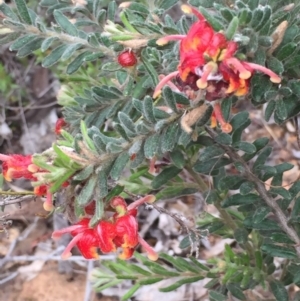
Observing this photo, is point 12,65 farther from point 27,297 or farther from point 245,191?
point 245,191

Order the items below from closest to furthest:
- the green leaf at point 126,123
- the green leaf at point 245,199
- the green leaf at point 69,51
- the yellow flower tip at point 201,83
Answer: the yellow flower tip at point 201,83 < the green leaf at point 126,123 < the green leaf at point 69,51 < the green leaf at point 245,199

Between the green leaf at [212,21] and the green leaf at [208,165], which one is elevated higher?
the green leaf at [212,21]

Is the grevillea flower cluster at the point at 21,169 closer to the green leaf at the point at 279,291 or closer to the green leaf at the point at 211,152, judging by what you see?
the green leaf at the point at 211,152

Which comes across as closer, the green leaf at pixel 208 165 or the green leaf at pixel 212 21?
the green leaf at pixel 212 21

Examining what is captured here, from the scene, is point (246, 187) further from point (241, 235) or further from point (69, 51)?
point (69, 51)

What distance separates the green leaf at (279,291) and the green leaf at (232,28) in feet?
2.79

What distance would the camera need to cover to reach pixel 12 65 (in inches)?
113

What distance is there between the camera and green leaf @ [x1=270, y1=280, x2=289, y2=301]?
58.4 inches

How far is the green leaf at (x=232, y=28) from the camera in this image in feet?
2.90

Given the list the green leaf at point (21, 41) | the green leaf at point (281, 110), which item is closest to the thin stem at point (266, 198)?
the green leaf at point (281, 110)

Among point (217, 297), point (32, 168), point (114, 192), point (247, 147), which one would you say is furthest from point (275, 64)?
point (217, 297)

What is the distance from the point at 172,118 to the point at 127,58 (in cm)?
16

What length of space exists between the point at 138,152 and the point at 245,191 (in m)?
0.35

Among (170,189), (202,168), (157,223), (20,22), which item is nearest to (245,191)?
(202,168)
